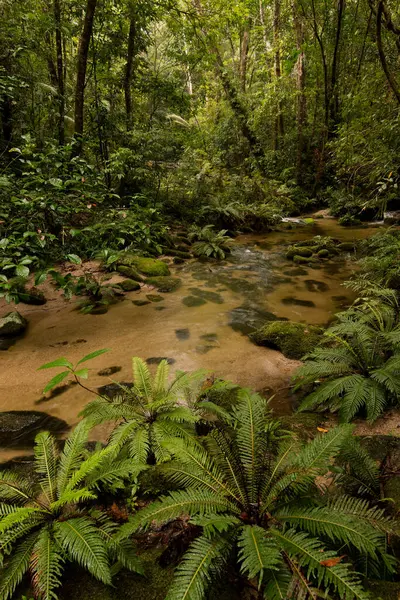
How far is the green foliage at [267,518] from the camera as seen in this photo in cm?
134

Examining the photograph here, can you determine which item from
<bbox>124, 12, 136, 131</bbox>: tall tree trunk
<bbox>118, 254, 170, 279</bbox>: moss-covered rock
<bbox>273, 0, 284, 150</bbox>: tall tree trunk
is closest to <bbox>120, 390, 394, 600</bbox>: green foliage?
<bbox>118, 254, 170, 279</bbox>: moss-covered rock

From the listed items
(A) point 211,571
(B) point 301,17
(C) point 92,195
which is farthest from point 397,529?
(B) point 301,17

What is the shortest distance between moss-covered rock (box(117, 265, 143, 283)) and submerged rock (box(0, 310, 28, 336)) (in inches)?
117

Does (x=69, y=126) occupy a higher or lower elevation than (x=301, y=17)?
lower

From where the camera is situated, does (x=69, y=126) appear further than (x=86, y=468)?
Yes

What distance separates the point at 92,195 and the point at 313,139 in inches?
656

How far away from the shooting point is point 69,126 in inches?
430

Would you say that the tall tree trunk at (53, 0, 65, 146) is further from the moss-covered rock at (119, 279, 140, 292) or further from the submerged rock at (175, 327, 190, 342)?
the submerged rock at (175, 327, 190, 342)

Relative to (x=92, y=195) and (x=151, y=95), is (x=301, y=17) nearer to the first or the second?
(x=151, y=95)

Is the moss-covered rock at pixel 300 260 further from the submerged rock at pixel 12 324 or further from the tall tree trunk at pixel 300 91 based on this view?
the tall tree trunk at pixel 300 91

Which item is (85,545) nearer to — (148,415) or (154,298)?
(148,415)

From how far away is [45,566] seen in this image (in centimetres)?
150

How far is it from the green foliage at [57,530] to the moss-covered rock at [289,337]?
10.5 feet

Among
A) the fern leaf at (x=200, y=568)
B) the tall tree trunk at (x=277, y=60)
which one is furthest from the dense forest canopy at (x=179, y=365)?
the tall tree trunk at (x=277, y=60)
